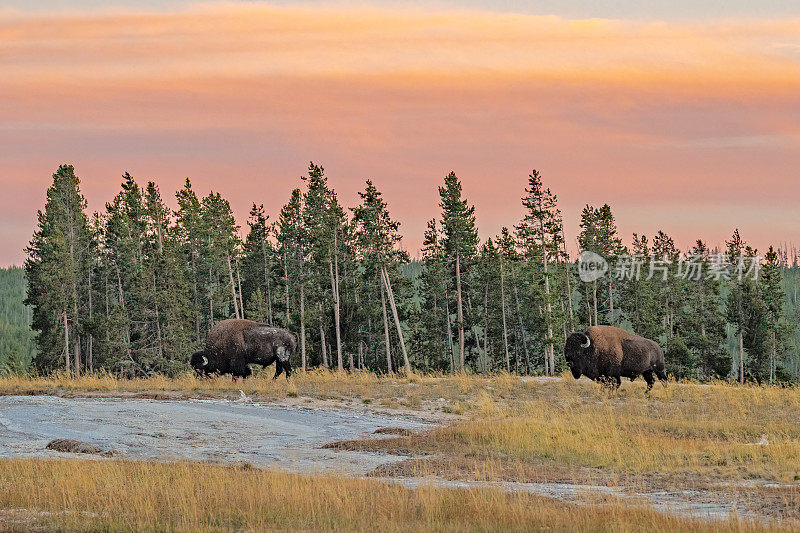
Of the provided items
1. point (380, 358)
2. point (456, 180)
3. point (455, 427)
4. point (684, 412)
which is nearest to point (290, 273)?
point (380, 358)

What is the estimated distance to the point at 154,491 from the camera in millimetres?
14117

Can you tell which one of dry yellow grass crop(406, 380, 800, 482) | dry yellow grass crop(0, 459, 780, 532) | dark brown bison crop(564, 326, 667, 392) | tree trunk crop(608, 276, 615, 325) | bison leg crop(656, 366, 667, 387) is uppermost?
tree trunk crop(608, 276, 615, 325)

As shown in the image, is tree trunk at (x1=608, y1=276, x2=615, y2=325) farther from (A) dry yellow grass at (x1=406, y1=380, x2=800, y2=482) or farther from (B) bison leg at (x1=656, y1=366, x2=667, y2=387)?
(B) bison leg at (x1=656, y1=366, x2=667, y2=387)

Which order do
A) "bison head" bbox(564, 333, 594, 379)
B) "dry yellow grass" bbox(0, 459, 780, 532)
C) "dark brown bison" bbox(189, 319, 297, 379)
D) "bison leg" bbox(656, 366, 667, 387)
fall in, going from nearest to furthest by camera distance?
"dry yellow grass" bbox(0, 459, 780, 532)
"dark brown bison" bbox(189, 319, 297, 379)
"bison head" bbox(564, 333, 594, 379)
"bison leg" bbox(656, 366, 667, 387)

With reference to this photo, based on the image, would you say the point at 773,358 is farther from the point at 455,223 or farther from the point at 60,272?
the point at 60,272

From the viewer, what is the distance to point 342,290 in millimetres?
73562

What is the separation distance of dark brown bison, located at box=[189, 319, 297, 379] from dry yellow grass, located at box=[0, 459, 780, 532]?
1731 cm

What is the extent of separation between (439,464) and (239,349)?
15.8m

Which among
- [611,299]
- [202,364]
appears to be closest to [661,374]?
[202,364]

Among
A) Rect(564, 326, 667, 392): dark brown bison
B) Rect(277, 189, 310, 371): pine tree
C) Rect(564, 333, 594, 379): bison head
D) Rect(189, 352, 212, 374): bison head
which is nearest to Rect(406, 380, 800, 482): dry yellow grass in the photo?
Rect(564, 326, 667, 392): dark brown bison

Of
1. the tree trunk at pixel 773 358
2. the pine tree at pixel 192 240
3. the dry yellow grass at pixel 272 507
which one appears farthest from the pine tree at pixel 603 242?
the dry yellow grass at pixel 272 507

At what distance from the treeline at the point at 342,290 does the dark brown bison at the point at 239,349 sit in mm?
31227

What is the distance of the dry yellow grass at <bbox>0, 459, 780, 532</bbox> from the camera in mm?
12234

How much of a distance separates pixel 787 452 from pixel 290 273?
62.1 metres
